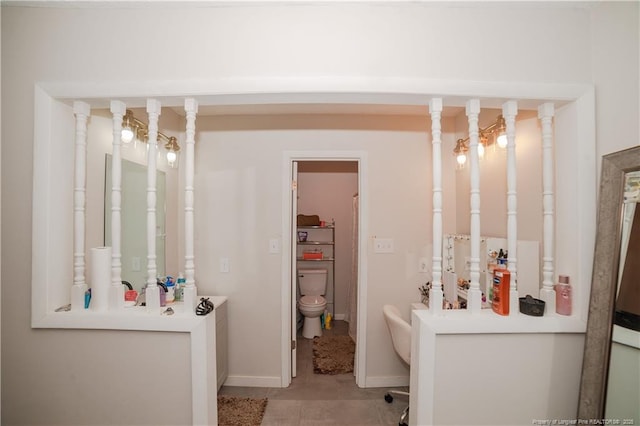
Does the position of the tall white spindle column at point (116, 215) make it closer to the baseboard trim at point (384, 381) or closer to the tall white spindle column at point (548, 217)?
the baseboard trim at point (384, 381)

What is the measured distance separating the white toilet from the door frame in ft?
2.98

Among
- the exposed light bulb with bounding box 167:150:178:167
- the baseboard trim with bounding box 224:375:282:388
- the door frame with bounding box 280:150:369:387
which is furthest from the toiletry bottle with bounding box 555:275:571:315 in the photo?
the exposed light bulb with bounding box 167:150:178:167

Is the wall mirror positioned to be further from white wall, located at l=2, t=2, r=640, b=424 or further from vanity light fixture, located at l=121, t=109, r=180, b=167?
white wall, located at l=2, t=2, r=640, b=424

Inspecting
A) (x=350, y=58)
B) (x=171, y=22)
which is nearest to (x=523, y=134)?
(x=350, y=58)

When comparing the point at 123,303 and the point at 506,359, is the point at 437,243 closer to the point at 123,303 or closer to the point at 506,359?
the point at 506,359

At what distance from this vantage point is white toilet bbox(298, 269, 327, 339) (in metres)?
3.19

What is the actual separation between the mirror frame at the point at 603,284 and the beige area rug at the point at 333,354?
178cm

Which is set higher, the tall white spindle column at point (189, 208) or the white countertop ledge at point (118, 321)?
the tall white spindle column at point (189, 208)

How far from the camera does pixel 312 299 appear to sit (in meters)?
3.32

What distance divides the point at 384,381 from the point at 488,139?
2207 mm

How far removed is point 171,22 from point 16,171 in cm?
111

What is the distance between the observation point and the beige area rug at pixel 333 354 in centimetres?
249

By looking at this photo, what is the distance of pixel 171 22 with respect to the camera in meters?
1.29

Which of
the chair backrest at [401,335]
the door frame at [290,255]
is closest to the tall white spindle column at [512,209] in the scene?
the chair backrest at [401,335]
